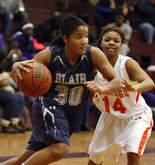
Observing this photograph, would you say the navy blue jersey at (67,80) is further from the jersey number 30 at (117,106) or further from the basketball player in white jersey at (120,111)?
the jersey number 30 at (117,106)

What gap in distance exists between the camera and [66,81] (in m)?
3.51

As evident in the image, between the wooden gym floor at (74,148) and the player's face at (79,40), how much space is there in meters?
1.85

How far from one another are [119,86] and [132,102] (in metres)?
0.50

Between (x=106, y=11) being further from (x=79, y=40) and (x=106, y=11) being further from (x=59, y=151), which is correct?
(x=59, y=151)

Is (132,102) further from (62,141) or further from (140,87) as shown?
(62,141)

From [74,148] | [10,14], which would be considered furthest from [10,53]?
[74,148]

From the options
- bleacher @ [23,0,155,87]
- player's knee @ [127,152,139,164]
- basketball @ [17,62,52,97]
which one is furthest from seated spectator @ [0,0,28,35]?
player's knee @ [127,152,139,164]

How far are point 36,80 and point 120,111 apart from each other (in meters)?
1.03

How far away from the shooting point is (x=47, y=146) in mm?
3490

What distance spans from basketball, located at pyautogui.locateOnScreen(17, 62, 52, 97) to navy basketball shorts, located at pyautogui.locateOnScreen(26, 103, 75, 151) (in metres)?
0.22

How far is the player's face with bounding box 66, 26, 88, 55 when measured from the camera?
3462 millimetres

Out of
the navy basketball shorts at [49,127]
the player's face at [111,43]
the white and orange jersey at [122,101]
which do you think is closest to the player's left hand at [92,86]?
the navy basketball shorts at [49,127]

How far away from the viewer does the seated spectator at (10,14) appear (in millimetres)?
9711

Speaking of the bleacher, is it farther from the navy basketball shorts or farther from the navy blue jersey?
the navy basketball shorts
